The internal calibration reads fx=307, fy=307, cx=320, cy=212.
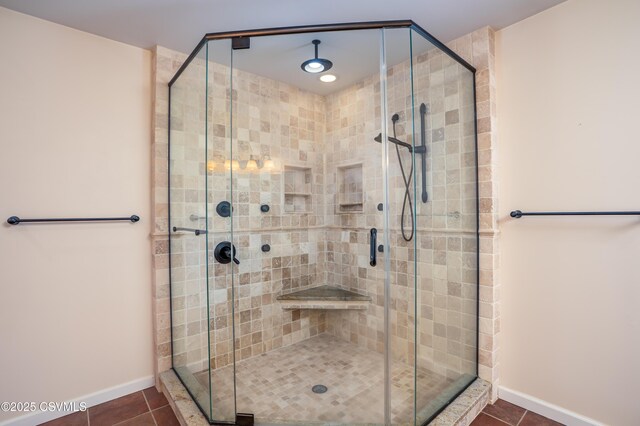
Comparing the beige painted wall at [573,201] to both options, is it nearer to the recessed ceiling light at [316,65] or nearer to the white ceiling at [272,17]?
the white ceiling at [272,17]

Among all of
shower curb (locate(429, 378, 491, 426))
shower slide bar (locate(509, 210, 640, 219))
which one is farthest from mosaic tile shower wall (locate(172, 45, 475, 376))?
shower slide bar (locate(509, 210, 640, 219))

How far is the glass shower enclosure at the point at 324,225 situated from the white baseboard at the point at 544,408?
241 mm

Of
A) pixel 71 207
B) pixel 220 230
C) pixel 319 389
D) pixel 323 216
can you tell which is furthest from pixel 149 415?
pixel 323 216

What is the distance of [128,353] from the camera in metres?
2.03

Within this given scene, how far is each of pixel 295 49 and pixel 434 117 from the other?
0.95m

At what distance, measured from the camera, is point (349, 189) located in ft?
8.58

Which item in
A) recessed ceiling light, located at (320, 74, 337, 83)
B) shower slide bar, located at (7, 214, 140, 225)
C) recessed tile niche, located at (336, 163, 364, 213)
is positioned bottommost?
shower slide bar, located at (7, 214, 140, 225)

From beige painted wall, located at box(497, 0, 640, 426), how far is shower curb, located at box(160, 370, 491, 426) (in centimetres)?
25

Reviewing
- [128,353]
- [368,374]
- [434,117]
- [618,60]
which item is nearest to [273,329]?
[368,374]

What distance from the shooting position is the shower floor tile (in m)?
1.66

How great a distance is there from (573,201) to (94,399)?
119 inches

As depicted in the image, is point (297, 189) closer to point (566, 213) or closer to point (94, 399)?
point (566, 213)

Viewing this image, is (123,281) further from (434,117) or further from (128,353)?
(434,117)

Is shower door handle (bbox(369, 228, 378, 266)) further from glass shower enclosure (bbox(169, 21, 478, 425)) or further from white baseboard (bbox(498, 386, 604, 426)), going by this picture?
white baseboard (bbox(498, 386, 604, 426))
